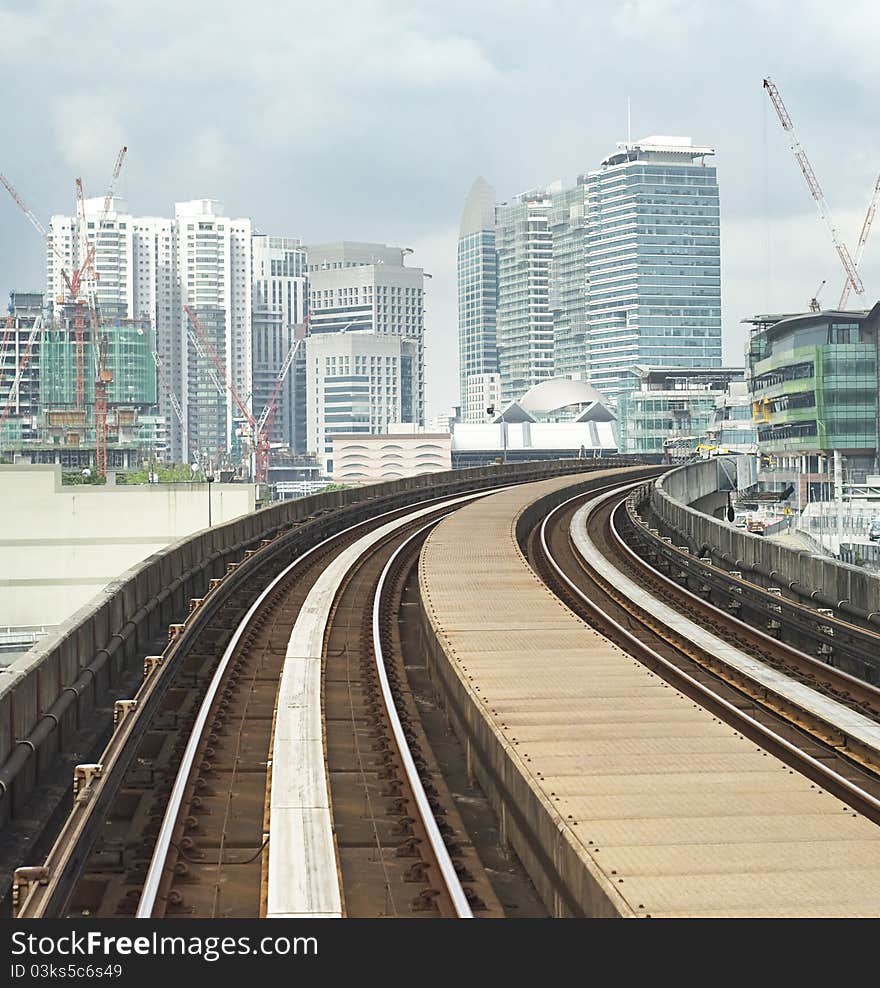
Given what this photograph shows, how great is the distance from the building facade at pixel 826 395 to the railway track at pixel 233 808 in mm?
122799

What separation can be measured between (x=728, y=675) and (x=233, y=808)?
8.79 metres

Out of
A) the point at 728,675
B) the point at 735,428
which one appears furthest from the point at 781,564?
the point at 735,428

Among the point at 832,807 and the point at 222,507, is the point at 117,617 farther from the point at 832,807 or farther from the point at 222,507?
the point at 222,507

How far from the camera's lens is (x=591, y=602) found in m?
26.1

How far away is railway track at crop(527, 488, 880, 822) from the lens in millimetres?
14016

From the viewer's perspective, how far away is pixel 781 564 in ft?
88.4

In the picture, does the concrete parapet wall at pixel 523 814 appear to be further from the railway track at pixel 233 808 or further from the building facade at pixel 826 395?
the building facade at pixel 826 395

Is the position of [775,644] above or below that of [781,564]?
below

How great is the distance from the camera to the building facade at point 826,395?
136m

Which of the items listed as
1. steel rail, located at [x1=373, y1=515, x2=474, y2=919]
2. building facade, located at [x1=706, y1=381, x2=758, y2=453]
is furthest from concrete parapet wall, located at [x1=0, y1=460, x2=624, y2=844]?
building facade, located at [x1=706, y1=381, x2=758, y2=453]

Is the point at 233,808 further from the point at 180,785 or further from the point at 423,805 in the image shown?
the point at 423,805

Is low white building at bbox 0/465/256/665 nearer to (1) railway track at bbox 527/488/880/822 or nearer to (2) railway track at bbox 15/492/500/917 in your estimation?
(1) railway track at bbox 527/488/880/822
